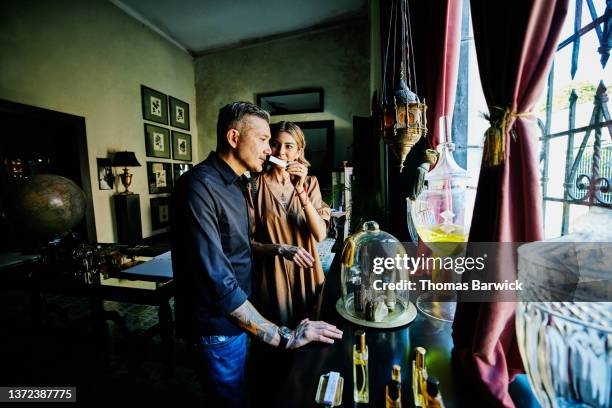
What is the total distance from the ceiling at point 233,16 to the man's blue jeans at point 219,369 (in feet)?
18.9

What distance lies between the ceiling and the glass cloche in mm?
5557

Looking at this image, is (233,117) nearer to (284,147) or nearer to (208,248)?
(284,147)

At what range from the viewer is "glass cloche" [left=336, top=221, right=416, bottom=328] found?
959 mm

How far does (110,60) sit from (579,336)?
683cm

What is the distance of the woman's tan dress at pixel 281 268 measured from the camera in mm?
1595

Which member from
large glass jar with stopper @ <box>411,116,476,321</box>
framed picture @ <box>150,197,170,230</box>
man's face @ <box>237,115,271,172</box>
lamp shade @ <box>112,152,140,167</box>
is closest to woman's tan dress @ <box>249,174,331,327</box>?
man's face @ <box>237,115,271,172</box>

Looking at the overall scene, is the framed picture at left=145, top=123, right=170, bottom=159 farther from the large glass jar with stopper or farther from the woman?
the large glass jar with stopper

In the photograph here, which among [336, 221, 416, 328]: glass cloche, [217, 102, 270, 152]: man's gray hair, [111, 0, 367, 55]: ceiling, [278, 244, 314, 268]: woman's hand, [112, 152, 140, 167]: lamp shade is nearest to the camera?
[336, 221, 416, 328]: glass cloche

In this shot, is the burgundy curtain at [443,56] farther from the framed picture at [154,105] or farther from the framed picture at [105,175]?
the framed picture at [154,105]

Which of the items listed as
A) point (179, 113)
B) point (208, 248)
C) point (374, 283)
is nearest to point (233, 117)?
point (208, 248)

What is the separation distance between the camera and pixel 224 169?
1.24 meters

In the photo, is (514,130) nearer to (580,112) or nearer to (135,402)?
(580,112)

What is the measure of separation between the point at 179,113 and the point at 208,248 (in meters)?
6.81

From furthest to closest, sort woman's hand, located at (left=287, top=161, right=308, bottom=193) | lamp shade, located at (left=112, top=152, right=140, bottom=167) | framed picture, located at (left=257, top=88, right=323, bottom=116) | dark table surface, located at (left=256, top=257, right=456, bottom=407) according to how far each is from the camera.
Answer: framed picture, located at (left=257, top=88, right=323, bottom=116)
lamp shade, located at (left=112, top=152, right=140, bottom=167)
woman's hand, located at (left=287, top=161, right=308, bottom=193)
dark table surface, located at (left=256, top=257, right=456, bottom=407)
